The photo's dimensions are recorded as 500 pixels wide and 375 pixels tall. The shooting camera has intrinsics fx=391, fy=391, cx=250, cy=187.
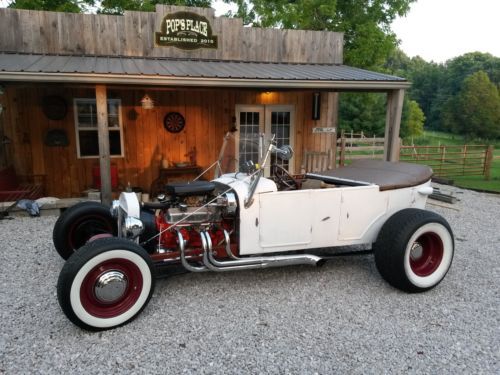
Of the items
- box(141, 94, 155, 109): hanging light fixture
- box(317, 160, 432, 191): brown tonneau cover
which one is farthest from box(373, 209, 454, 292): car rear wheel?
box(141, 94, 155, 109): hanging light fixture

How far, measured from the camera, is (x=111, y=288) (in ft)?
9.99

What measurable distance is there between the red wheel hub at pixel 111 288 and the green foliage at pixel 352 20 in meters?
14.9

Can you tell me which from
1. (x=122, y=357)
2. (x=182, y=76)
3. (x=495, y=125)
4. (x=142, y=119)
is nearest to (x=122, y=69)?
(x=182, y=76)

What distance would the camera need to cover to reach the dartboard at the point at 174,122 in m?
8.49

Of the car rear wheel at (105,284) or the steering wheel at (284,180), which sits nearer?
the car rear wheel at (105,284)

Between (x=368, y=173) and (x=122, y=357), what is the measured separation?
10.00 ft

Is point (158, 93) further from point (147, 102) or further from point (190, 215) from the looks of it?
point (190, 215)

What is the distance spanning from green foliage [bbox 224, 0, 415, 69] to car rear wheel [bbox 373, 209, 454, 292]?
43.9 feet

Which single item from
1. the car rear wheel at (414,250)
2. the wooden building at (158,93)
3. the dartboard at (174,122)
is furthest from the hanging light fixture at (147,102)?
the car rear wheel at (414,250)

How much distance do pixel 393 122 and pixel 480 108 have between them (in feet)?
122

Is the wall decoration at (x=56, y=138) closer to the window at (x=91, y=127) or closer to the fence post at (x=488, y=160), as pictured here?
the window at (x=91, y=127)

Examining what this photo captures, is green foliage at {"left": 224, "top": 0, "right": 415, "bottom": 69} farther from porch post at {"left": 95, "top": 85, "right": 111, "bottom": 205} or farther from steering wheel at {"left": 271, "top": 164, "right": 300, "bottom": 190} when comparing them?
steering wheel at {"left": 271, "top": 164, "right": 300, "bottom": 190}

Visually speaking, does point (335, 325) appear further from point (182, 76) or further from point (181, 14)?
point (181, 14)

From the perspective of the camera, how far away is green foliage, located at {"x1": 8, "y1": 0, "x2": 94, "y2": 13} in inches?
569
